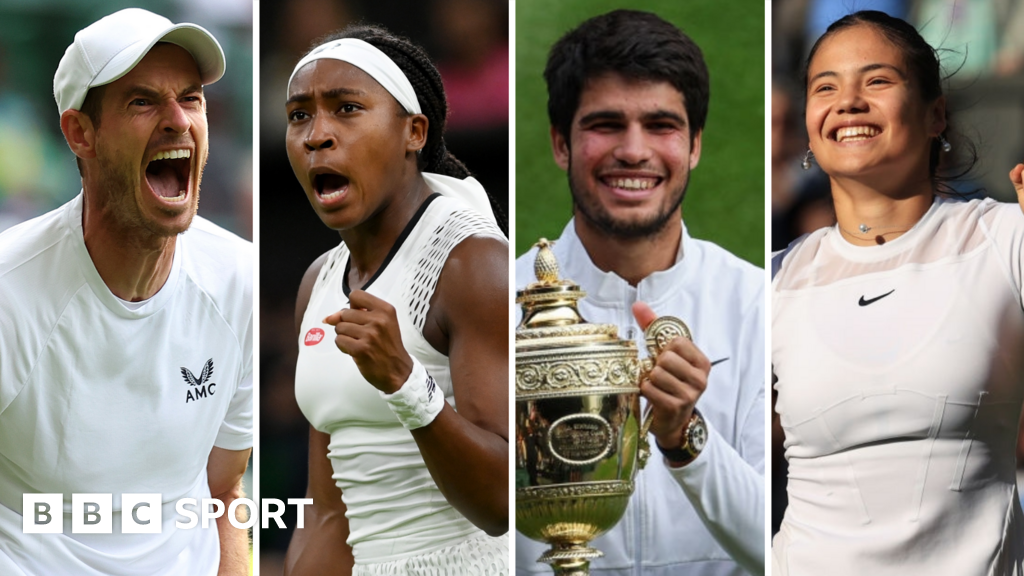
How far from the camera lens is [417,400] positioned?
5.63 m

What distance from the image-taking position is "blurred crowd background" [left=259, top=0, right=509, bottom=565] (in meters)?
6.09

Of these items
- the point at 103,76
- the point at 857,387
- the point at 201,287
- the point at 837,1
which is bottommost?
the point at 857,387

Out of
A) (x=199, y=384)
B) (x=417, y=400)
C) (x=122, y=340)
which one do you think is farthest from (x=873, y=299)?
(x=122, y=340)

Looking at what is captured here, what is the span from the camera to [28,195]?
6027mm

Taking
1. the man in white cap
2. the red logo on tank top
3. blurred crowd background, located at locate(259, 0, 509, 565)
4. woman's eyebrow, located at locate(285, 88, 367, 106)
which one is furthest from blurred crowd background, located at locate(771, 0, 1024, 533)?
the man in white cap

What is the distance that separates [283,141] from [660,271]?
5.53 ft

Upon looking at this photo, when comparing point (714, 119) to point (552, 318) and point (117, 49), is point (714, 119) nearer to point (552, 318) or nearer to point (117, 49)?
point (552, 318)

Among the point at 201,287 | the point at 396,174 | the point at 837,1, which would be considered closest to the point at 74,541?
the point at 201,287

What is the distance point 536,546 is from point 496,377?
737mm

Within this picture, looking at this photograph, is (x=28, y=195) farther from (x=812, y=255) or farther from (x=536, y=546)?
→ (x=812, y=255)

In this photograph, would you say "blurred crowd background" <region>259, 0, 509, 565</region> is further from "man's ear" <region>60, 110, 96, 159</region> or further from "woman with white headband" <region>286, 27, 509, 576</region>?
"man's ear" <region>60, 110, 96, 159</region>

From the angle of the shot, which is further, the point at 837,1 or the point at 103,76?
the point at 837,1

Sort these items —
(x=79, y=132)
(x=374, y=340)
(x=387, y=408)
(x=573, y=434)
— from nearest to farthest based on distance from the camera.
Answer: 1. (x=374, y=340)
2. (x=387, y=408)
3. (x=79, y=132)
4. (x=573, y=434)

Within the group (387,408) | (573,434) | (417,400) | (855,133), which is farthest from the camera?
(855,133)
